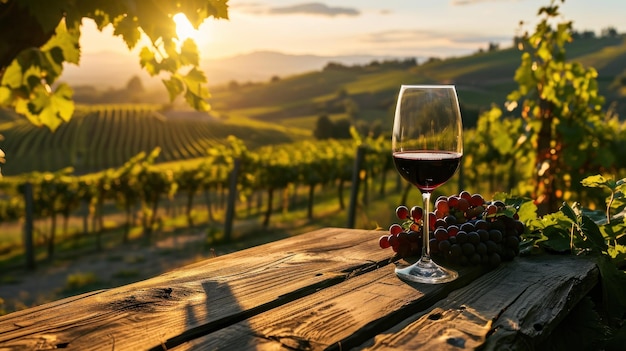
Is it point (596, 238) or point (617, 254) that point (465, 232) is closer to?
point (596, 238)

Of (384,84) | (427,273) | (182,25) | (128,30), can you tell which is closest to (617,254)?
(427,273)

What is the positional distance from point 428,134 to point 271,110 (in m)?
73.7

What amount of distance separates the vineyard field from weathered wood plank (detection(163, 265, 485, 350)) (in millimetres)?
33246

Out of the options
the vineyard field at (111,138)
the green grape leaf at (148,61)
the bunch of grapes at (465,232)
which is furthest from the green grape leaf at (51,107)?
the vineyard field at (111,138)

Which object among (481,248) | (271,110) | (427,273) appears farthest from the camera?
(271,110)

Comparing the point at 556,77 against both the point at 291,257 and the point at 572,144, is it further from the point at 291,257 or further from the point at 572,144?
the point at 291,257

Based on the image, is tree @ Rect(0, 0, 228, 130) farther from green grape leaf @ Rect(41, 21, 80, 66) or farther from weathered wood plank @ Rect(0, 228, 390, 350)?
weathered wood plank @ Rect(0, 228, 390, 350)

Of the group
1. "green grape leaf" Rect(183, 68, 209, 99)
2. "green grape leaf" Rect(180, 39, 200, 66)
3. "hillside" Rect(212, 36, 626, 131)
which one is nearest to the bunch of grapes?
"green grape leaf" Rect(183, 68, 209, 99)

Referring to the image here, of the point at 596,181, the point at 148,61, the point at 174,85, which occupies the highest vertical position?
the point at 148,61

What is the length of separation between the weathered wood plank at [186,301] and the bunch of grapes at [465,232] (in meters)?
0.10

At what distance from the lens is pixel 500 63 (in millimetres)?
74125

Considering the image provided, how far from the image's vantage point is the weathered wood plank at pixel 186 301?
4.00 ft

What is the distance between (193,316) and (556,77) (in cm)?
477

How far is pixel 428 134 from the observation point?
167 centimetres
